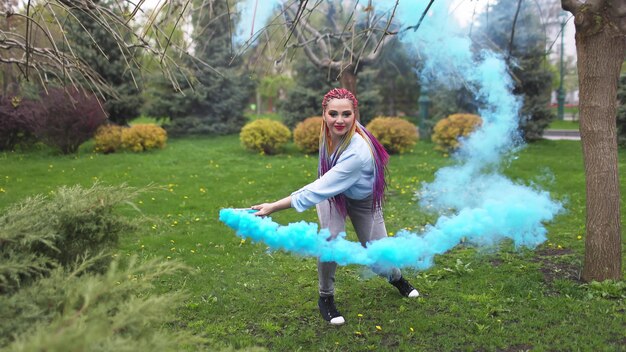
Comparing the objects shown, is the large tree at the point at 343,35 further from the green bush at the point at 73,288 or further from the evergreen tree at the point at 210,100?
the evergreen tree at the point at 210,100

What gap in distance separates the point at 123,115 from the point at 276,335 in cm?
1615

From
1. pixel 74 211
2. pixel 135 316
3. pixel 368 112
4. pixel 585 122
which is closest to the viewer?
pixel 135 316

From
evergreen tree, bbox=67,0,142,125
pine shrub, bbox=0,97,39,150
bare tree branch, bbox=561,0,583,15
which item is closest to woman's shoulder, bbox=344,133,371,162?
bare tree branch, bbox=561,0,583,15

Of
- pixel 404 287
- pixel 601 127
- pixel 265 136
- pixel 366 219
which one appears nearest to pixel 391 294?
pixel 404 287

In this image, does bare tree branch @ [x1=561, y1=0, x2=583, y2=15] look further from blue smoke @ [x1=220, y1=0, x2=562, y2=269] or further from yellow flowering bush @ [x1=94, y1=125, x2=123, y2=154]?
yellow flowering bush @ [x1=94, y1=125, x2=123, y2=154]

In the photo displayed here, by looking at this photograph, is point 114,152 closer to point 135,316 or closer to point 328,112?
point 328,112

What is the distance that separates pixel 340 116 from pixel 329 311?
5.04 ft

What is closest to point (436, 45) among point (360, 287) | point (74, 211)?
point (360, 287)

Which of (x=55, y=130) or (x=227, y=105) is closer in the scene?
(x=55, y=130)

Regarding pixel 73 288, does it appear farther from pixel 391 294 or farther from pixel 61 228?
pixel 391 294

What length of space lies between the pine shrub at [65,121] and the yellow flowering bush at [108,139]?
38 cm

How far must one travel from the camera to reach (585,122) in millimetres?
4316

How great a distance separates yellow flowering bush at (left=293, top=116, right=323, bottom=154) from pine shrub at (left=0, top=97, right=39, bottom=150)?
7.16m

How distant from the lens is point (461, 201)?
19.2 ft
